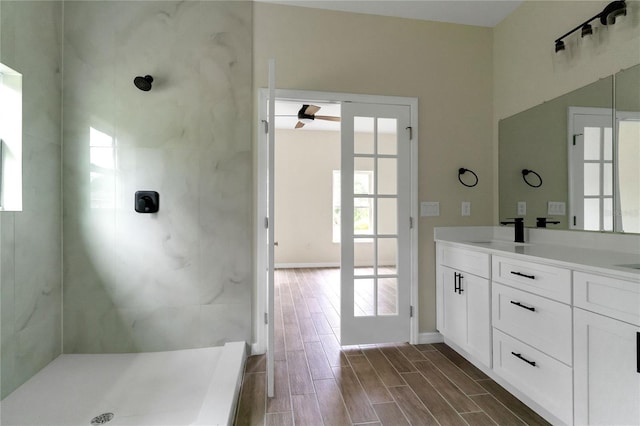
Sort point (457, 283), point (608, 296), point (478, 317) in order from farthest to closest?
1. point (457, 283)
2. point (478, 317)
3. point (608, 296)

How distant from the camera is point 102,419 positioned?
1552mm

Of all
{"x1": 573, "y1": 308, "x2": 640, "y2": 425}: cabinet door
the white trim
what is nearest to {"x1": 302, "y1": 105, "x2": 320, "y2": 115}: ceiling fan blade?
the white trim

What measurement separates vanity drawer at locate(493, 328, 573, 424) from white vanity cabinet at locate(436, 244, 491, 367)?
0.10 meters

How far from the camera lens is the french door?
2.46 metres

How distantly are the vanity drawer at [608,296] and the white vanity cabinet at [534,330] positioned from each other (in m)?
0.06

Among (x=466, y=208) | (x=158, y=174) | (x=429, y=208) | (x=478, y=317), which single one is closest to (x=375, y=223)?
(x=429, y=208)

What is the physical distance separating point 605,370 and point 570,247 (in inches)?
37.7

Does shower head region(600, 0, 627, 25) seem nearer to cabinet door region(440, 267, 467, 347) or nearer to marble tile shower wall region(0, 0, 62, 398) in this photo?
cabinet door region(440, 267, 467, 347)

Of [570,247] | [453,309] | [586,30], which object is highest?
[586,30]

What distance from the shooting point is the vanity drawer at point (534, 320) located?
4.75 feet

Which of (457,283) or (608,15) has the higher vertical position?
(608,15)

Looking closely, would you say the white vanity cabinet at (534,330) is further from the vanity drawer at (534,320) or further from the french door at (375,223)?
the french door at (375,223)

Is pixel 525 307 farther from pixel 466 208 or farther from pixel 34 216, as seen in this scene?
pixel 34 216

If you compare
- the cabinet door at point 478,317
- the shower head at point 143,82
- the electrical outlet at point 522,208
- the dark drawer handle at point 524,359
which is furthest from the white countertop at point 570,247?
the shower head at point 143,82
